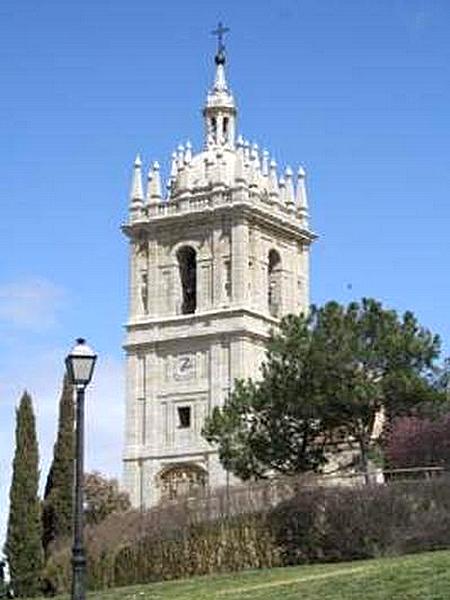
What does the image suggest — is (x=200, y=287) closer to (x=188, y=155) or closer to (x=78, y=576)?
(x=188, y=155)

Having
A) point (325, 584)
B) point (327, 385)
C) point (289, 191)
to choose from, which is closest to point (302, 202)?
point (289, 191)

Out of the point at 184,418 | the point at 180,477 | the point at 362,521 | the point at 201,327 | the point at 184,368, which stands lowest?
the point at 362,521

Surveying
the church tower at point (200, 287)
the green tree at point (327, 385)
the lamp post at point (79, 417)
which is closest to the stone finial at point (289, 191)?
the church tower at point (200, 287)

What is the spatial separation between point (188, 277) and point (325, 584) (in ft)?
174

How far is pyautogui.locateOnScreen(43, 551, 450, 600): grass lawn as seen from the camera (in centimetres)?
2379

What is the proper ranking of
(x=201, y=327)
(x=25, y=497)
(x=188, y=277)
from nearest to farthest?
(x=25, y=497) → (x=201, y=327) → (x=188, y=277)

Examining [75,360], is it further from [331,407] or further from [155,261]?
[155,261]

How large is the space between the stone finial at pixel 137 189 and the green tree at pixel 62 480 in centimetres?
2942

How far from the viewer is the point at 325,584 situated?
26.5m

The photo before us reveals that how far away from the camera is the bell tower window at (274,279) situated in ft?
259

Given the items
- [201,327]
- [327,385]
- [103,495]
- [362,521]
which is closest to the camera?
[362,521]

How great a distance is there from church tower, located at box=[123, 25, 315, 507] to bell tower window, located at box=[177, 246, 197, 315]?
0.07m

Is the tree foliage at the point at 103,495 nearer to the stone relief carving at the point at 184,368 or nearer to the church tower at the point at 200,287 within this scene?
the church tower at the point at 200,287

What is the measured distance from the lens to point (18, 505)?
48.6 meters
